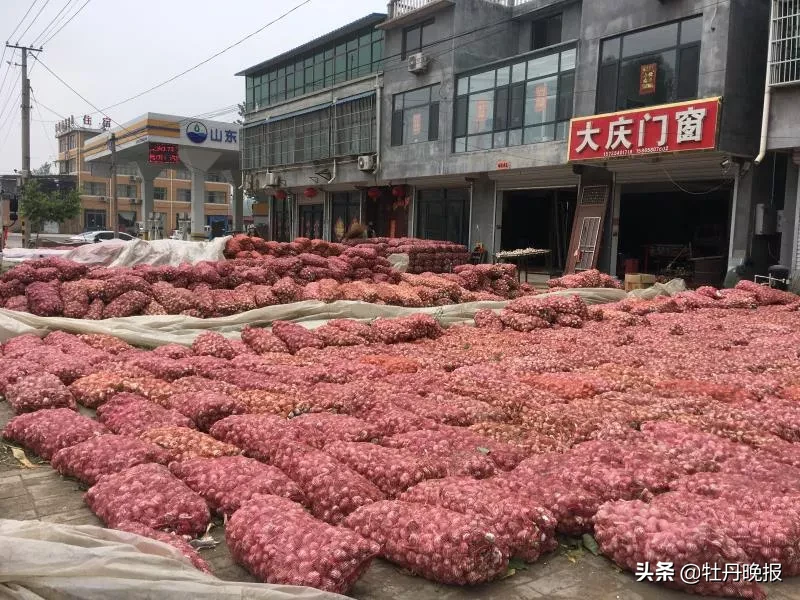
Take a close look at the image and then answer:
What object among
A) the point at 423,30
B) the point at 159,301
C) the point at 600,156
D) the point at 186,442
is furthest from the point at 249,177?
the point at 186,442

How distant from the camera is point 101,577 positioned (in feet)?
8.23

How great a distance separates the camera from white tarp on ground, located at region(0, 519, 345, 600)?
2469mm

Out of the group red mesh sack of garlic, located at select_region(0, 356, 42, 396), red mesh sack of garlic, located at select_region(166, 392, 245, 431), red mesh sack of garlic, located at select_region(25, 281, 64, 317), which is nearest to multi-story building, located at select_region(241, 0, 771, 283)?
red mesh sack of garlic, located at select_region(25, 281, 64, 317)

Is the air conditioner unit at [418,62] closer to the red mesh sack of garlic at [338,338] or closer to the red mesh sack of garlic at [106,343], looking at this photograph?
the red mesh sack of garlic at [338,338]

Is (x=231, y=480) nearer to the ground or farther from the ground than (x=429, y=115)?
nearer to the ground

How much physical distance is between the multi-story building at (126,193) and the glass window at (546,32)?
5700 cm

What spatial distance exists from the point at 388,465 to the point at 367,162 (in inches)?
1032

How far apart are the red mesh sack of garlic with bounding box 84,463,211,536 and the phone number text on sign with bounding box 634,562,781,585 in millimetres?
2389

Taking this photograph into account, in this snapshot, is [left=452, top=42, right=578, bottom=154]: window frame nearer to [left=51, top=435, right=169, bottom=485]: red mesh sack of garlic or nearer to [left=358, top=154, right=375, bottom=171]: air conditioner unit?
[left=358, top=154, right=375, bottom=171]: air conditioner unit

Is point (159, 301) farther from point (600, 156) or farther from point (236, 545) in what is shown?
point (600, 156)

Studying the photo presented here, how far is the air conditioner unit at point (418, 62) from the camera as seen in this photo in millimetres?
26500

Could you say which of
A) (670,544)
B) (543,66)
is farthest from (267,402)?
(543,66)

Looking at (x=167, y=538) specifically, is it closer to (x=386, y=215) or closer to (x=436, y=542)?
(x=436, y=542)

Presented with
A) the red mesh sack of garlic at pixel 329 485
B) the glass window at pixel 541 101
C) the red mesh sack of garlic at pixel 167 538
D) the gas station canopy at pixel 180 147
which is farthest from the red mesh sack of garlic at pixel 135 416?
the gas station canopy at pixel 180 147
